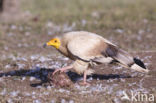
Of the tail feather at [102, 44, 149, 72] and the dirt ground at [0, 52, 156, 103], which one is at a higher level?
the tail feather at [102, 44, 149, 72]

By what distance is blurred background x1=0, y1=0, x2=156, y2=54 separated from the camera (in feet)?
41.6

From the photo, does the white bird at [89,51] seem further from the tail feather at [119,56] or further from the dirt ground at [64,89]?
the dirt ground at [64,89]

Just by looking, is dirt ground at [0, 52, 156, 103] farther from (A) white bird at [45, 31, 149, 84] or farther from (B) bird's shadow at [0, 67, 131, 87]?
(A) white bird at [45, 31, 149, 84]

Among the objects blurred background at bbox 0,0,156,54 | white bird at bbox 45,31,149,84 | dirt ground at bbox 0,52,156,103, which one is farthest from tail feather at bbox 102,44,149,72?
blurred background at bbox 0,0,156,54

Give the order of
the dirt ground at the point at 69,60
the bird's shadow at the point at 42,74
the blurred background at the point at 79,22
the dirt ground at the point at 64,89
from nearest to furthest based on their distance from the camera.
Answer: the dirt ground at the point at 64,89
the dirt ground at the point at 69,60
the bird's shadow at the point at 42,74
the blurred background at the point at 79,22

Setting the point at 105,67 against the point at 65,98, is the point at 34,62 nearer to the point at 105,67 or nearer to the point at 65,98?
the point at 105,67

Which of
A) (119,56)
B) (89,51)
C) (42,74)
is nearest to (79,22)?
(42,74)

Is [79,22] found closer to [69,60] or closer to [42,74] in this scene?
[69,60]

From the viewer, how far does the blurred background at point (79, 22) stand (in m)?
12.7

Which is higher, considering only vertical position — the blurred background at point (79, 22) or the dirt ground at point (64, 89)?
the blurred background at point (79, 22)

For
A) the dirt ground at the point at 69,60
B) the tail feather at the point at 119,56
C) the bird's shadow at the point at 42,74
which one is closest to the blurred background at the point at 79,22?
the dirt ground at the point at 69,60

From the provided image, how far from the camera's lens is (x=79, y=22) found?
15195 millimetres

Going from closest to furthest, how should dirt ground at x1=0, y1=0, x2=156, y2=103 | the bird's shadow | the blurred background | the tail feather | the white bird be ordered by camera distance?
dirt ground at x1=0, y1=0, x2=156, y2=103 → the white bird → the tail feather → the bird's shadow → the blurred background

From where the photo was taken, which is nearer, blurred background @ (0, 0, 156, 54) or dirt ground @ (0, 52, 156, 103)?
dirt ground @ (0, 52, 156, 103)
